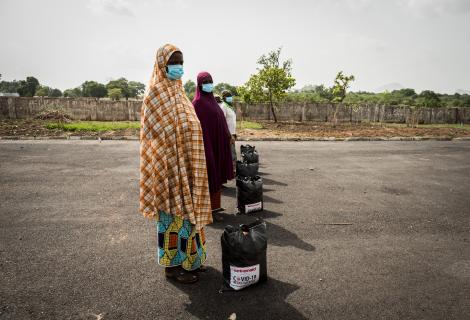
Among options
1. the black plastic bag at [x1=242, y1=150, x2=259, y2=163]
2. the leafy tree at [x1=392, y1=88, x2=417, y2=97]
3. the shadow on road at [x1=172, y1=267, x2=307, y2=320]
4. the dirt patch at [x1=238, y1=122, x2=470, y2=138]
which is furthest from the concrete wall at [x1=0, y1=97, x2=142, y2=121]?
the leafy tree at [x1=392, y1=88, x2=417, y2=97]

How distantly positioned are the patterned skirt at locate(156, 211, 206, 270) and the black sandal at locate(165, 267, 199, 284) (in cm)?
6

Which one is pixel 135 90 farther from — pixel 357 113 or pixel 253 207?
pixel 253 207

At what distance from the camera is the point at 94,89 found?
84.8 m

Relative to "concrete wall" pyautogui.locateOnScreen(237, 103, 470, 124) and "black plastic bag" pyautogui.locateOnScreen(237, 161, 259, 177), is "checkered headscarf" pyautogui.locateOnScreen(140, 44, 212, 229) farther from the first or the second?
"concrete wall" pyautogui.locateOnScreen(237, 103, 470, 124)

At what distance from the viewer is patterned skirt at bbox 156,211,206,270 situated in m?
3.28

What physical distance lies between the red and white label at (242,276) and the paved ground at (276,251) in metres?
0.11

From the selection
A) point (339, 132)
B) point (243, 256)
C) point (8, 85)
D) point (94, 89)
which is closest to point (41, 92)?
point (94, 89)

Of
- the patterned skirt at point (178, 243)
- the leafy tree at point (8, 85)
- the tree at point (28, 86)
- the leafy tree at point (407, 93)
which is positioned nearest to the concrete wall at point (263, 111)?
the patterned skirt at point (178, 243)

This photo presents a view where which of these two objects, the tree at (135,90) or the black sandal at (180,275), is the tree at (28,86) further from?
the black sandal at (180,275)

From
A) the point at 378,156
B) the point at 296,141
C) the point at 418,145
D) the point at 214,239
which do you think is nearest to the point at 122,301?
the point at 214,239

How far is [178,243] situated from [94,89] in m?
91.6

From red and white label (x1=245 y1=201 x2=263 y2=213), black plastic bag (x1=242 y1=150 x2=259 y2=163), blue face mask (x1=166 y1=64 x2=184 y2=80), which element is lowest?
red and white label (x1=245 y1=201 x2=263 y2=213)

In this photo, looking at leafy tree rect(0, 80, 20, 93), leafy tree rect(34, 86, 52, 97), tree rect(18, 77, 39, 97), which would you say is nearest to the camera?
tree rect(18, 77, 39, 97)

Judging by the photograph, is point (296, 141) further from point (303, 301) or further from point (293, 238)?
point (303, 301)
